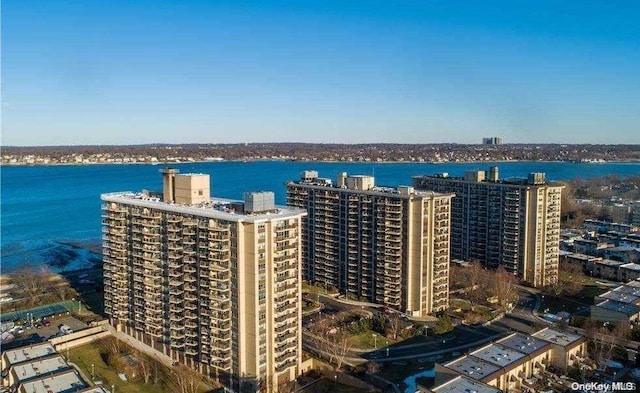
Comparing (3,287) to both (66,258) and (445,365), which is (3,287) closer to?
(66,258)

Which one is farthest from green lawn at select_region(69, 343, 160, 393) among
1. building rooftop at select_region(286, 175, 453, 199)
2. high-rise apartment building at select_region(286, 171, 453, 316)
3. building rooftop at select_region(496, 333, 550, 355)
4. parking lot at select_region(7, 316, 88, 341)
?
building rooftop at select_region(286, 175, 453, 199)

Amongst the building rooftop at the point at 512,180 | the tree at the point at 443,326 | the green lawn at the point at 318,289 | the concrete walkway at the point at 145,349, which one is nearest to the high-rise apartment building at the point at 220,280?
the concrete walkway at the point at 145,349

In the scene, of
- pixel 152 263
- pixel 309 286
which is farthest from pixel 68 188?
pixel 152 263

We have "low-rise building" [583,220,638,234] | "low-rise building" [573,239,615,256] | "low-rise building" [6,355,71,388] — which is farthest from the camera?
"low-rise building" [583,220,638,234]

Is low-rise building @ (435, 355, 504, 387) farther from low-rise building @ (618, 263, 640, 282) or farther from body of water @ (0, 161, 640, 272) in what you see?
body of water @ (0, 161, 640, 272)

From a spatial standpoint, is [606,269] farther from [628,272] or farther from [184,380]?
[184,380]

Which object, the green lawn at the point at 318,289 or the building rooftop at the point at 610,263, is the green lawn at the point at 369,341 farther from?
the building rooftop at the point at 610,263

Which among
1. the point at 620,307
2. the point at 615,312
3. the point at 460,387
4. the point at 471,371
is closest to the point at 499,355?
the point at 471,371
